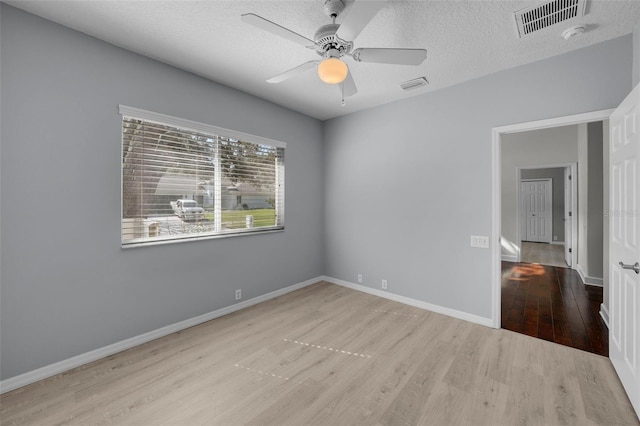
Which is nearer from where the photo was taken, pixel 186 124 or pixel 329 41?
pixel 329 41

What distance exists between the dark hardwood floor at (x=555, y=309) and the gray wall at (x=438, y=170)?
58 centimetres

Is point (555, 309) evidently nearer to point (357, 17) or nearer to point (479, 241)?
point (479, 241)

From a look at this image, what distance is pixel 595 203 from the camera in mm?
4273

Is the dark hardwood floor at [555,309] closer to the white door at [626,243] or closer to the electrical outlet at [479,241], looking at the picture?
the white door at [626,243]

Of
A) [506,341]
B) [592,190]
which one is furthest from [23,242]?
[592,190]

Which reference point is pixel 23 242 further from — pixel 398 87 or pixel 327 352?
pixel 398 87

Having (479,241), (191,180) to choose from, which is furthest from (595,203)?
(191,180)

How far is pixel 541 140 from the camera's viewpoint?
20.1 feet

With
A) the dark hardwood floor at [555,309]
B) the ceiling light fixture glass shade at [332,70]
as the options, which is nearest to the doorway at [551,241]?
the dark hardwood floor at [555,309]

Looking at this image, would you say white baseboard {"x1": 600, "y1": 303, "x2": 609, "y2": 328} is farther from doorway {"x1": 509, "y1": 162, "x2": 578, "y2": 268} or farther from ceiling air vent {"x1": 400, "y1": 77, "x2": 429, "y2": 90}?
ceiling air vent {"x1": 400, "y1": 77, "x2": 429, "y2": 90}

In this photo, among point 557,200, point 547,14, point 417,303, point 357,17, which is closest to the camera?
point 357,17

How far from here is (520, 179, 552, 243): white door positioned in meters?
8.38

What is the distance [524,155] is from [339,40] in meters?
6.55

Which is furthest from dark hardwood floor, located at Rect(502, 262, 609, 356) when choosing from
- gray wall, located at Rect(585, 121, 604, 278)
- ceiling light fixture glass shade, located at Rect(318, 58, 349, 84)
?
ceiling light fixture glass shade, located at Rect(318, 58, 349, 84)
